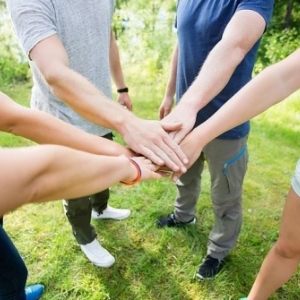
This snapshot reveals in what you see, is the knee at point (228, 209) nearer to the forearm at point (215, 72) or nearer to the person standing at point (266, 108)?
the person standing at point (266, 108)

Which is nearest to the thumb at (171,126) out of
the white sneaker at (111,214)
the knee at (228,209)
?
the knee at (228,209)

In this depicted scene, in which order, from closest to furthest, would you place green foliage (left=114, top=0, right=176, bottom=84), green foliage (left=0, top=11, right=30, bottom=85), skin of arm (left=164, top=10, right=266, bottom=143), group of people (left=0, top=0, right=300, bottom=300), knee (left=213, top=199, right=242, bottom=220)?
1. group of people (left=0, top=0, right=300, bottom=300)
2. skin of arm (left=164, top=10, right=266, bottom=143)
3. knee (left=213, top=199, right=242, bottom=220)
4. green foliage (left=0, top=11, right=30, bottom=85)
5. green foliage (left=114, top=0, right=176, bottom=84)

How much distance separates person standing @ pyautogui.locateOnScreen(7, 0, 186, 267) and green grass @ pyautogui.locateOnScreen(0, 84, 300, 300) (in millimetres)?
517

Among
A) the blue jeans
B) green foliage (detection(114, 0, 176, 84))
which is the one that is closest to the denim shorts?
the blue jeans

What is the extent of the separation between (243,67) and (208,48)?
203 mm

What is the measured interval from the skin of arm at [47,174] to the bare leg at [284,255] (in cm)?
82

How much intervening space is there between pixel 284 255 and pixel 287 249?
6cm

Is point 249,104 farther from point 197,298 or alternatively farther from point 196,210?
point 196,210

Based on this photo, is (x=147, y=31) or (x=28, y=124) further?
(x=147, y=31)

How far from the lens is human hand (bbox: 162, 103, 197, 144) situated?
4.93 feet

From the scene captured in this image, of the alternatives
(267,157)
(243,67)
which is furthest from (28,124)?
(267,157)

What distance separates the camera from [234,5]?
155 centimetres

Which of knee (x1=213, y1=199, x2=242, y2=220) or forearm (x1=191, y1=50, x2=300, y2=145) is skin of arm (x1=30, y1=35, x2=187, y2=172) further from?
knee (x1=213, y1=199, x2=242, y2=220)

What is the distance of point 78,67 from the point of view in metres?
1.71
